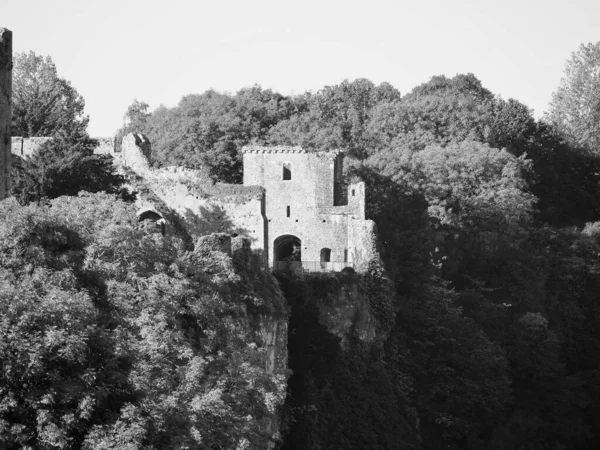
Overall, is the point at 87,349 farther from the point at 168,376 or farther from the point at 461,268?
the point at 461,268

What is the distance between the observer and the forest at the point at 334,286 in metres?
36.5

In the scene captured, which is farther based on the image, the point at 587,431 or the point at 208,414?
the point at 587,431

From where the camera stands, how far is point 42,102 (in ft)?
214

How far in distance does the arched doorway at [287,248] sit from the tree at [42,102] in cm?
741

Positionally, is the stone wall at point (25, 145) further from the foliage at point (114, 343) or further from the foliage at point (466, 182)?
the foliage at point (466, 182)

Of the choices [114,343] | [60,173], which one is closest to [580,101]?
A: [60,173]

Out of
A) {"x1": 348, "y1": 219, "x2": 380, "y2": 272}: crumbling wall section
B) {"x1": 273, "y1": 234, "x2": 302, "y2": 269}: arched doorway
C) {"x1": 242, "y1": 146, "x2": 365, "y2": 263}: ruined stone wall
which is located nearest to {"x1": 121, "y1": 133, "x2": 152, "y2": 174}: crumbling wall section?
{"x1": 242, "y1": 146, "x2": 365, "y2": 263}: ruined stone wall

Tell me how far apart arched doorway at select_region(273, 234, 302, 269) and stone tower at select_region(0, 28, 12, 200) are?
12.8 m

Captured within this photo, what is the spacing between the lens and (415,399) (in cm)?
6000

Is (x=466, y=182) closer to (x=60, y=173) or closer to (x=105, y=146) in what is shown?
(x=105, y=146)

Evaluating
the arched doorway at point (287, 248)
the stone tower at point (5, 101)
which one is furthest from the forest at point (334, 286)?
the arched doorway at point (287, 248)

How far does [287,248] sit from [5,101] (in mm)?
14931

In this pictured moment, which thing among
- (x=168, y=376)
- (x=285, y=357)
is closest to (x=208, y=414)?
(x=168, y=376)

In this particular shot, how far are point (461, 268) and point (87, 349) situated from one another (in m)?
33.7
